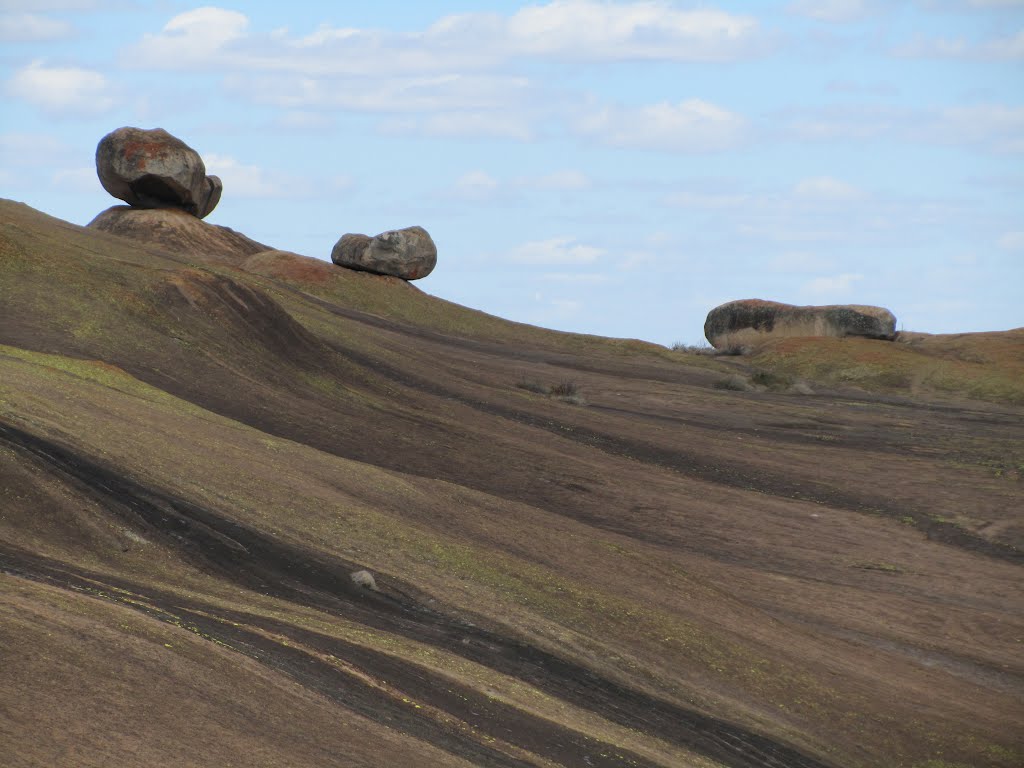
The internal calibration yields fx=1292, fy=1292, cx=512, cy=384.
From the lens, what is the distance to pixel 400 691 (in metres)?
17.0

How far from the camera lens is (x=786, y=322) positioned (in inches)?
2970

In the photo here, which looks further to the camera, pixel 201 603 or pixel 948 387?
pixel 948 387

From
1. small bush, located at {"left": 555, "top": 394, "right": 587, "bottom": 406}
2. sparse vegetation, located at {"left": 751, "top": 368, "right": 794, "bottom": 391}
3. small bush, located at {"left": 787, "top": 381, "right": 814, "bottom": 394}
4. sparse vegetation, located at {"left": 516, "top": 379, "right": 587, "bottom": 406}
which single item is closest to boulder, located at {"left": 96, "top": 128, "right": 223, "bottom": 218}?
sparse vegetation, located at {"left": 516, "top": 379, "right": 587, "bottom": 406}

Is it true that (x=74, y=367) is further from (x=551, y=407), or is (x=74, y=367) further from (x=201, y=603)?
(x=551, y=407)

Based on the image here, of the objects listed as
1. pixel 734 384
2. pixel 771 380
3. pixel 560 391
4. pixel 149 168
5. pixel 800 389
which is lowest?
pixel 560 391

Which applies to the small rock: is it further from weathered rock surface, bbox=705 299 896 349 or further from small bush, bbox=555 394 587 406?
weathered rock surface, bbox=705 299 896 349

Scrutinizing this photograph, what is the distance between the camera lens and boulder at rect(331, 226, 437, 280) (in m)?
74.4

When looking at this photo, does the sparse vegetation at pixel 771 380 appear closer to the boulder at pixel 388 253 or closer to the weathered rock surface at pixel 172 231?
the boulder at pixel 388 253

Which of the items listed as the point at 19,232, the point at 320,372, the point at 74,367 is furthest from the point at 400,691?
the point at 19,232

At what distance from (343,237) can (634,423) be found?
33.9 metres

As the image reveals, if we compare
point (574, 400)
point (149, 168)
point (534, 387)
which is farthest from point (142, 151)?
point (574, 400)

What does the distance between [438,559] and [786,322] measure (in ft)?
177

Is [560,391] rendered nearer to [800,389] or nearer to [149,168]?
[800,389]

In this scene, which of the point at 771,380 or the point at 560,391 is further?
the point at 771,380
